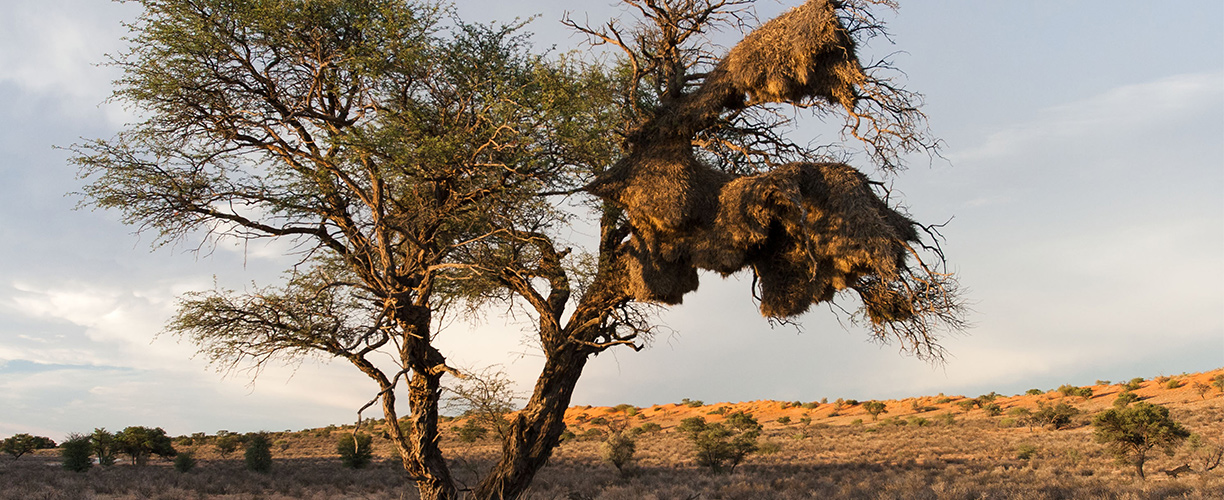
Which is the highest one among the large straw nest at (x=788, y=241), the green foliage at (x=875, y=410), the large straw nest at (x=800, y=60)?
the large straw nest at (x=800, y=60)

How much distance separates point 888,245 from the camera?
905 centimetres

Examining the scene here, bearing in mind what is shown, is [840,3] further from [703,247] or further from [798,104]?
[703,247]

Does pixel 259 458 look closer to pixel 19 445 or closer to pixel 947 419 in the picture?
pixel 19 445

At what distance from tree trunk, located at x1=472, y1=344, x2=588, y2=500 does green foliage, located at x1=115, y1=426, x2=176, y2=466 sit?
29.0 metres

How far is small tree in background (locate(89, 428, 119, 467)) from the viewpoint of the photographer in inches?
1148

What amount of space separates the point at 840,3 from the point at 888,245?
12.3ft

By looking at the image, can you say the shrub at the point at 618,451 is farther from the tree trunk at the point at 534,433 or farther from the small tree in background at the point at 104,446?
the small tree in background at the point at 104,446

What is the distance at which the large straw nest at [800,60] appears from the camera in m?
9.90

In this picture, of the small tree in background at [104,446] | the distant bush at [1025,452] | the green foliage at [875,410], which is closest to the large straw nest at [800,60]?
the distant bush at [1025,452]

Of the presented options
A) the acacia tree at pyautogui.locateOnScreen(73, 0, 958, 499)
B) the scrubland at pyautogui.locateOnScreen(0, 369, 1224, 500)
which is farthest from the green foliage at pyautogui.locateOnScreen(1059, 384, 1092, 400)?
the acacia tree at pyautogui.locateOnScreen(73, 0, 958, 499)

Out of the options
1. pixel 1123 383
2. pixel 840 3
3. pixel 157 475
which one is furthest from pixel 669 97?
pixel 1123 383

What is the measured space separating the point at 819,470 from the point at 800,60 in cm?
1659

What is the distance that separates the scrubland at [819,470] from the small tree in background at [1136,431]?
2.24 ft

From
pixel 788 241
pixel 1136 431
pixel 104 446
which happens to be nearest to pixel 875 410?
pixel 1136 431
